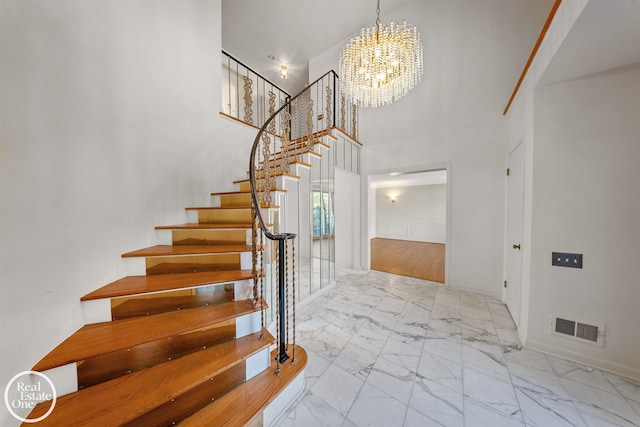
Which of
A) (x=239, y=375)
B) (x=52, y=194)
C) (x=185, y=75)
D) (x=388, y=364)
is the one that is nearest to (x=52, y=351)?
(x=52, y=194)

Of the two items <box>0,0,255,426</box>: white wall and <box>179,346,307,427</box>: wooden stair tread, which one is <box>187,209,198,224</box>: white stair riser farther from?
<box>179,346,307,427</box>: wooden stair tread

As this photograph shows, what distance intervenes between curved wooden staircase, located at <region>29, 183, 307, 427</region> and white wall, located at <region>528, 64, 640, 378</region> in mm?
2336

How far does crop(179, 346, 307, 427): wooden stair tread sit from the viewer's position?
3.61 feet

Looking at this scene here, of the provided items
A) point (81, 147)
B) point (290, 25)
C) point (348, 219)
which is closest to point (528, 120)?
point (348, 219)

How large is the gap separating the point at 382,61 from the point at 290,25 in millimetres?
3018

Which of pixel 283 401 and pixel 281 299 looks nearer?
pixel 283 401

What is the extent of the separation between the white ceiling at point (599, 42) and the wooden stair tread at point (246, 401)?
285cm

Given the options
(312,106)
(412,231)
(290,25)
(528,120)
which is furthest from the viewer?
(412,231)

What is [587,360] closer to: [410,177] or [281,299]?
[281,299]

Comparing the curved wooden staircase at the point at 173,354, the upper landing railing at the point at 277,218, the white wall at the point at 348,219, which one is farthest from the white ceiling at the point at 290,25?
the curved wooden staircase at the point at 173,354

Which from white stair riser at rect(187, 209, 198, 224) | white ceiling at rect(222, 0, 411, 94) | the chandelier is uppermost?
white ceiling at rect(222, 0, 411, 94)

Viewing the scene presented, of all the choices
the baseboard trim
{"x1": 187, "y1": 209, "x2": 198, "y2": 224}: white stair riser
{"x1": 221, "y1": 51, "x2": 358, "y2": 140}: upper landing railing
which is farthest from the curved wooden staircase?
{"x1": 221, "y1": 51, "x2": 358, "y2": 140}: upper landing railing
